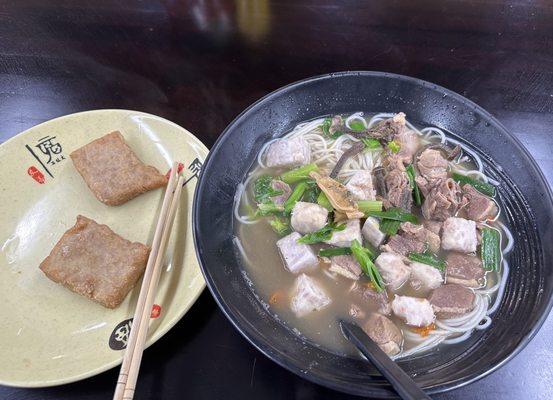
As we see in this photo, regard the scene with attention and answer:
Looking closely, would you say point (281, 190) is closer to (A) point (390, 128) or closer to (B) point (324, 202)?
(B) point (324, 202)

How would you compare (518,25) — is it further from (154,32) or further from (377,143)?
(154,32)

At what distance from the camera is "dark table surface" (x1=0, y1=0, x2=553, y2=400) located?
3.04 metres

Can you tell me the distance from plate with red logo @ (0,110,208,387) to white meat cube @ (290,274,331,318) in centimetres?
50

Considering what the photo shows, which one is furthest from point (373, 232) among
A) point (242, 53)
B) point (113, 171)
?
point (242, 53)

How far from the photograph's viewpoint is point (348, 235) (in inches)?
76.0

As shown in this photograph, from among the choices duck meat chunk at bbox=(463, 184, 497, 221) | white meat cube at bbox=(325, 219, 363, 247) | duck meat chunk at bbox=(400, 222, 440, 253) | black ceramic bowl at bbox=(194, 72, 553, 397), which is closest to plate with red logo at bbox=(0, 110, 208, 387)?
black ceramic bowl at bbox=(194, 72, 553, 397)

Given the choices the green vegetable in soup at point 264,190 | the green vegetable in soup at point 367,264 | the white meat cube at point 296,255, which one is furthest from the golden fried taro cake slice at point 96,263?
the green vegetable in soup at point 367,264

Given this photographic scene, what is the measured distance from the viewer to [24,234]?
2367 mm

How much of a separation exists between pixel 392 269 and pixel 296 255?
46 cm

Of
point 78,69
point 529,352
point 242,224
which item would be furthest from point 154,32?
point 529,352

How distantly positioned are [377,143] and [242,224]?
3.11 feet

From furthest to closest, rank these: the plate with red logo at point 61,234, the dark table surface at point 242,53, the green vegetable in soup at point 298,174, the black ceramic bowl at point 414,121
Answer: the dark table surface at point 242,53
the green vegetable in soup at point 298,174
the plate with red logo at point 61,234
the black ceramic bowl at point 414,121

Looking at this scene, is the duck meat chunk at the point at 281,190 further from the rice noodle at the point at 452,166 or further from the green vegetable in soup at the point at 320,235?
the green vegetable in soup at the point at 320,235

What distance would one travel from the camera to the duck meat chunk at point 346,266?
6.32ft
